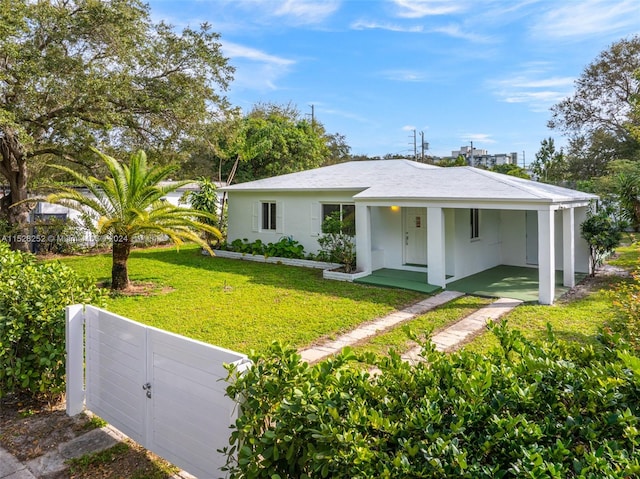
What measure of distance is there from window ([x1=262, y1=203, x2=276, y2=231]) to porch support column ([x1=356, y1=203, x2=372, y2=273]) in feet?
18.5

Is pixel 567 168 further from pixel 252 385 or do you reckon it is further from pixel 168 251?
pixel 252 385

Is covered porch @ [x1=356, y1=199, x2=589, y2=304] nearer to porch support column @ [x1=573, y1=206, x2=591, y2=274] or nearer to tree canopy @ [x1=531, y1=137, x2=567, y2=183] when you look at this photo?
porch support column @ [x1=573, y1=206, x2=591, y2=274]

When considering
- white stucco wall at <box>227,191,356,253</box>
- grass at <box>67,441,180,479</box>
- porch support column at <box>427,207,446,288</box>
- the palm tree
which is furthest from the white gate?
white stucco wall at <box>227,191,356,253</box>

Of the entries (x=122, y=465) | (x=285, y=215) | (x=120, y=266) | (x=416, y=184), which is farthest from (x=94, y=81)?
(x=122, y=465)

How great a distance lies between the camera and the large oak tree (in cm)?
1268

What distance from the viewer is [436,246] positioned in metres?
11.9

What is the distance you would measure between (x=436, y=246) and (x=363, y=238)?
262 centimetres

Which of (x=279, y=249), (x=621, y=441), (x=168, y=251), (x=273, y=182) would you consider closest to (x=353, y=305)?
(x=279, y=249)

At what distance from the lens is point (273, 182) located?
1886 centimetres

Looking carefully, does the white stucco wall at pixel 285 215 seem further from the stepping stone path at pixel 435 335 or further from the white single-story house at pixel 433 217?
the stepping stone path at pixel 435 335

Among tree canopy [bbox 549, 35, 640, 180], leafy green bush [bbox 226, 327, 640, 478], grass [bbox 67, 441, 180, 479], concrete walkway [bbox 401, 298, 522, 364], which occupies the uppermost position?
tree canopy [bbox 549, 35, 640, 180]

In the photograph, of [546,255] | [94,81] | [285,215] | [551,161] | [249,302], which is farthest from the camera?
[551,161]

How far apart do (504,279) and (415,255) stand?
301 centimetres

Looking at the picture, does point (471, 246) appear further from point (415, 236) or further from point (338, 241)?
point (338, 241)
